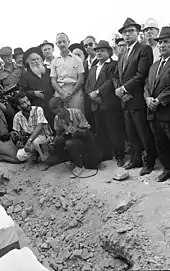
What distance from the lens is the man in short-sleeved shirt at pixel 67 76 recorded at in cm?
551

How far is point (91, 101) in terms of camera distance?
5.54 metres

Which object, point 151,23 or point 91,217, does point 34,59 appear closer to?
point 151,23

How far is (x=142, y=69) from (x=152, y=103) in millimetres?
561

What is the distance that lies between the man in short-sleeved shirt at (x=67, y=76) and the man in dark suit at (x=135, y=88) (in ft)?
3.30

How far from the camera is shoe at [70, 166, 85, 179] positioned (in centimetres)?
529

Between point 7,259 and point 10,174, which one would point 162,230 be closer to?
point 7,259

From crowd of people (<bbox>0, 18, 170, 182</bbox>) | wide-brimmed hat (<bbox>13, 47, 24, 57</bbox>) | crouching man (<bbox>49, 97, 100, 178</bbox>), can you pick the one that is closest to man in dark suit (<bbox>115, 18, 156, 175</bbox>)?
crowd of people (<bbox>0, 18, 170, 182</bbox>)

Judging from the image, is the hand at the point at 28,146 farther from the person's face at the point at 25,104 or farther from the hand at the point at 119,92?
the hand at the point at 119,92

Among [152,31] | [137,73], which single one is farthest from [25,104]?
[152,31]

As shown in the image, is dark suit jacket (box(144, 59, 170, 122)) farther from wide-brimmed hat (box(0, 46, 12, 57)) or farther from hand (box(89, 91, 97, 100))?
wide-brimmed hat (box(0, 46, 12, 57))

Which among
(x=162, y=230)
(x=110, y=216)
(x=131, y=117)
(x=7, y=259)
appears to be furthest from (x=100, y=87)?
(x=7, y=259)

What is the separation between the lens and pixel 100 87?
507cm

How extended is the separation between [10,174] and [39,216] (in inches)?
44.3

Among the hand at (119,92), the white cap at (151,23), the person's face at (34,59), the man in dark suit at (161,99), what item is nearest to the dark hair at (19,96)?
the person's face at (34,59)
